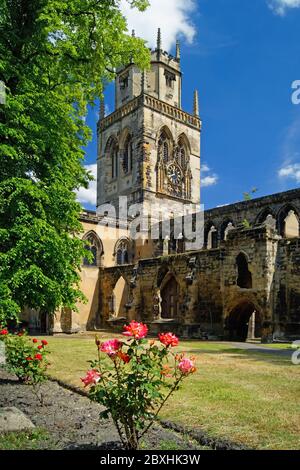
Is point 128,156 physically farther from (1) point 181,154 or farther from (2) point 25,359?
(2) point 25,359

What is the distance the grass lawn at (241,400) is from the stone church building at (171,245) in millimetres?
3701

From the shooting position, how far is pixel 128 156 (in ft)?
137

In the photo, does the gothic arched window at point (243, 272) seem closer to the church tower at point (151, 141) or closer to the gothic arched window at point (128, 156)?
the church tower at point (151, 141)

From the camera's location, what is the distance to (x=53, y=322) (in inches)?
1021

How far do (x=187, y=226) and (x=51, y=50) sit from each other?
978 inches

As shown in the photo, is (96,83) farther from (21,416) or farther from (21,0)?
(21,416)

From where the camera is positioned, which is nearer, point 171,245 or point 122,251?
point 171,245

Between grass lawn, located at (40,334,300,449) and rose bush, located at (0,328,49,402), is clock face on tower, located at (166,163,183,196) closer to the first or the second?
grass lawn, located at (40,334,300,449)

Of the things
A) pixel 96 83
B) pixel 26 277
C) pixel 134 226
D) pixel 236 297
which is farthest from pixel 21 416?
pixel 134 226

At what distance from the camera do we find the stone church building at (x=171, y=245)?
18.6 meters

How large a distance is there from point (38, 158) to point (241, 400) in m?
5.93

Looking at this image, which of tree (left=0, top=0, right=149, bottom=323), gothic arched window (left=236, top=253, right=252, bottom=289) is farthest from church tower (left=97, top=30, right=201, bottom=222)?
tree (left=0, top=0, right=149, bottom=323)

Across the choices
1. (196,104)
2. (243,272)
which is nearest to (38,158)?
(243,272)

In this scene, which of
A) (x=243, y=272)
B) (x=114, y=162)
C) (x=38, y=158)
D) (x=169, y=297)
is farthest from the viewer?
(x=114, y=162)
